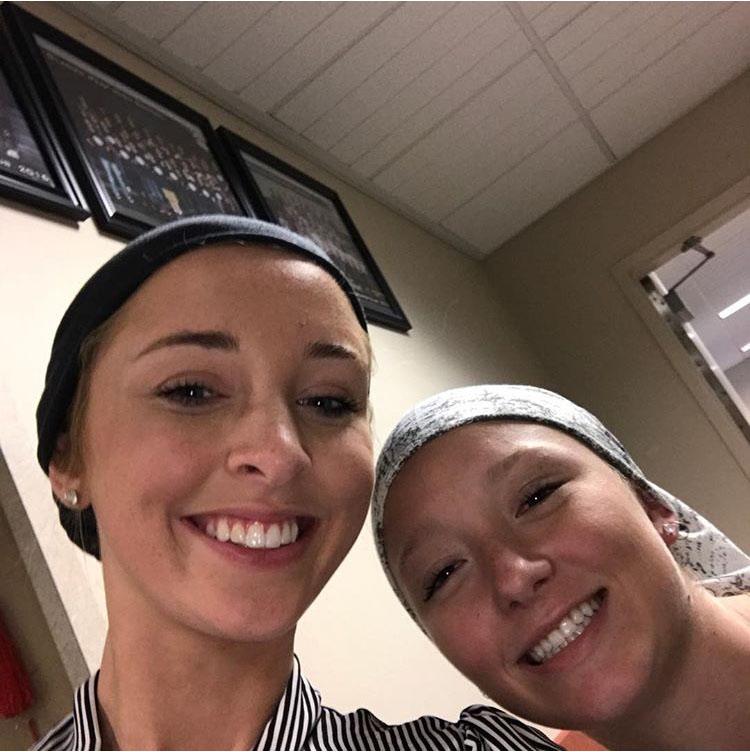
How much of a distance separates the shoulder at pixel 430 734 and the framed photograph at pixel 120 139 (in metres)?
0.94

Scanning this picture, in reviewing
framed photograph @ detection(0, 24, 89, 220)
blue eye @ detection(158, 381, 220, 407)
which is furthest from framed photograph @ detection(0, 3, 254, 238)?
blue eye @ detection(158, 381, 220, 407)

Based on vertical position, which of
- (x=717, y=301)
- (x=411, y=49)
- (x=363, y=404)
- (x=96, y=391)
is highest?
(x=411, y=49)

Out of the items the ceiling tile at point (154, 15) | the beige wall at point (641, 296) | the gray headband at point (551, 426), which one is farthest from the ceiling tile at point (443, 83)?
the gray headband at point (551, 426)

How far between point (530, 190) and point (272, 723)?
2691 mm

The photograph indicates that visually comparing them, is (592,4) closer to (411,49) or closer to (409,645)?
(411,49)

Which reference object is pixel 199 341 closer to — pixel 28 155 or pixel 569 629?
pixel 569 629

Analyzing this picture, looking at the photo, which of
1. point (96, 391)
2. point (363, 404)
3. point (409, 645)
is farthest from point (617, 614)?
point (409, 645)

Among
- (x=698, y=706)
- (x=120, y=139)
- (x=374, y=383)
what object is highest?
(x=120, y=139)

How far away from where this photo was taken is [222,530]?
610 mm

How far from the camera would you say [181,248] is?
2.32 ft

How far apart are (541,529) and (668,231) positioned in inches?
99.5

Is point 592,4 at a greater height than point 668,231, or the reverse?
point 592,4

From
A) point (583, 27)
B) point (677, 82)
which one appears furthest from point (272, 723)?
point (677, 82)

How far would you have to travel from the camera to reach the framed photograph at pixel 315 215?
75.0 inches
